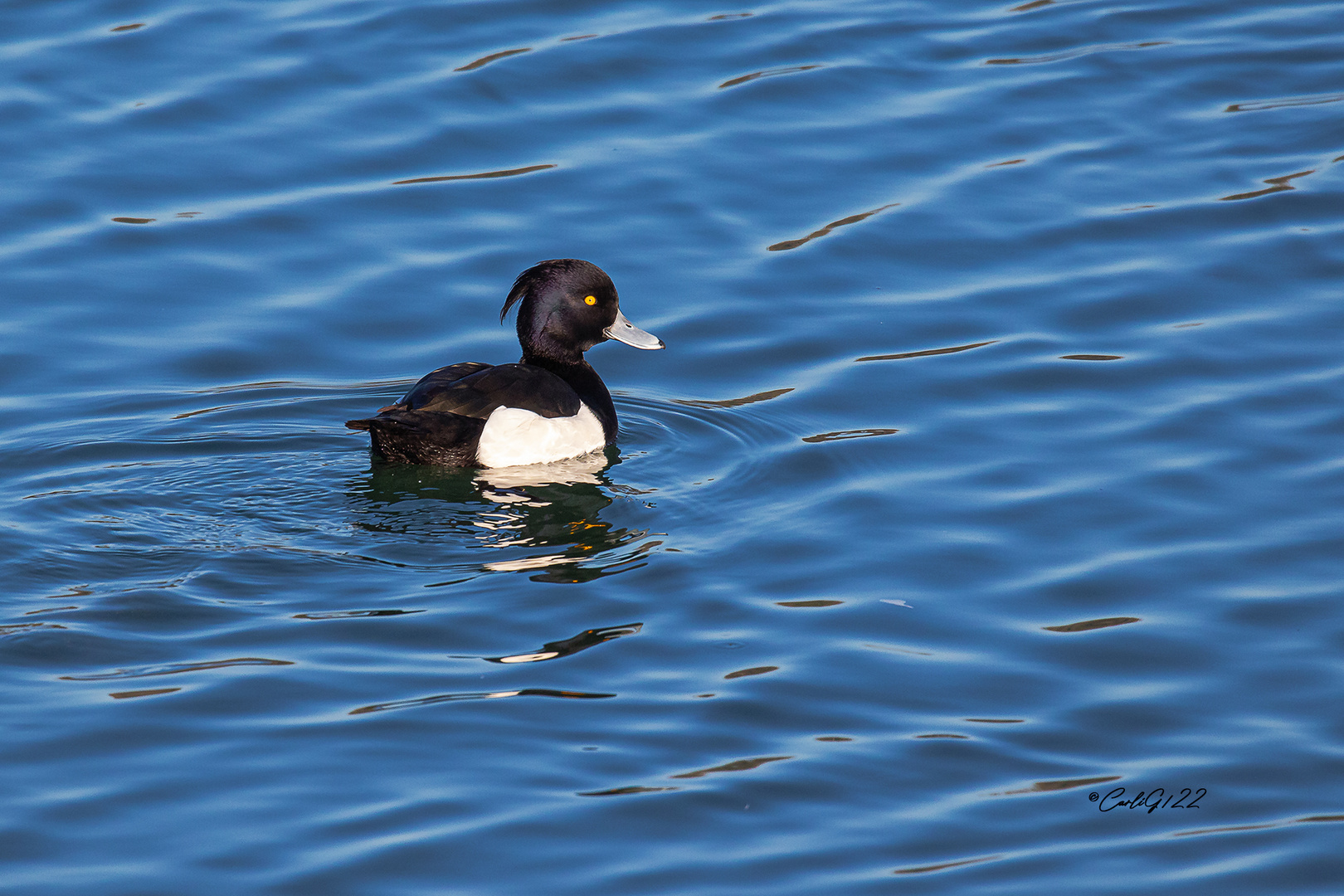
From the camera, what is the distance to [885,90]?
13211 mm

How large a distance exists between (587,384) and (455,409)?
0.98 m

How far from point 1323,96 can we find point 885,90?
317 cm

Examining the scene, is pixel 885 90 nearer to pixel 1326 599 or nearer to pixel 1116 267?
pixel 1116 267

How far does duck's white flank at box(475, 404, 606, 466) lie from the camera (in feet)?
29.0

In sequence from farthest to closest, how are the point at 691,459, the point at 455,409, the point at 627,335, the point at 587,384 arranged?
1. the point at 627,335
2. the point at 587,384
3. the point at 691,459
4. the point at 455,409

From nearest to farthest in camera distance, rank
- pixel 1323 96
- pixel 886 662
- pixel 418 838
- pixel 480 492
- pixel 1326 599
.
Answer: pixel 418 838 → pixel 886 662 → pixel 1326 599 → pixel 480 492 → pixel 1323 96

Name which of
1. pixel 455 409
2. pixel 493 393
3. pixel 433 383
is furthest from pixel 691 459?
pixel 433 383

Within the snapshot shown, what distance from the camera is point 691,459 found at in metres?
8.93

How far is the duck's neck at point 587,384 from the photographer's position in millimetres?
9250

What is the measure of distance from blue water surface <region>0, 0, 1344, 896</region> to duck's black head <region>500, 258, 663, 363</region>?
0.45m

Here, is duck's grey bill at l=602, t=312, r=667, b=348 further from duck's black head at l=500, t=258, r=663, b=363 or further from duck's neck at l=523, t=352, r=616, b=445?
duck's neck at l=523, t=352, r=616, b=445

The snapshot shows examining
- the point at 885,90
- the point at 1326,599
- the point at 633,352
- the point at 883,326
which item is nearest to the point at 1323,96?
the point at 885,90

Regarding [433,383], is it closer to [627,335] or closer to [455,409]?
[455,409]

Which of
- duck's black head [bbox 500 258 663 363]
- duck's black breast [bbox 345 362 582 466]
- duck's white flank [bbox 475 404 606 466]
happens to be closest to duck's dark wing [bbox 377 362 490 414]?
duck's black breast [bbox 345 362 582 466]
